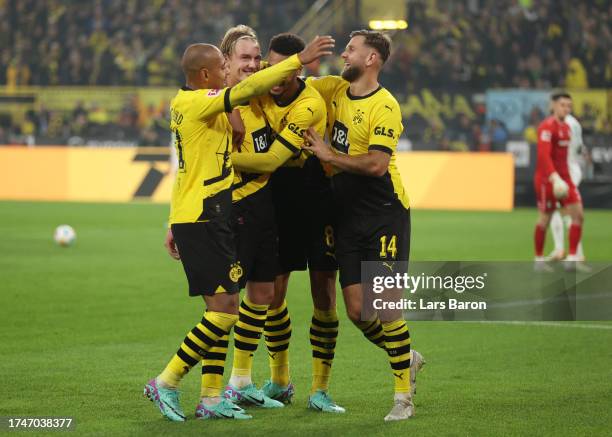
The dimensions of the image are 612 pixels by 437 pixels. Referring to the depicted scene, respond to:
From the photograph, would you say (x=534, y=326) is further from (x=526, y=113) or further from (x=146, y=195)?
(x=526, y=113)

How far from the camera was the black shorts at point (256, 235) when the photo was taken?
625 cm

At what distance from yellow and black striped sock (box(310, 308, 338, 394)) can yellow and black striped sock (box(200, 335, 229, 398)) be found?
2.12 ft

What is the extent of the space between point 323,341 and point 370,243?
741 millimetres

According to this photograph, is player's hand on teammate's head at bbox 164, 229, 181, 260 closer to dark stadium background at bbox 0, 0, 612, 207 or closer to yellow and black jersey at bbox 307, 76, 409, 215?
yellow and black jersey at bbox 307, 76, 409, 215

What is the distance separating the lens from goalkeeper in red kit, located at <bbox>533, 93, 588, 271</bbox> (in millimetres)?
13742

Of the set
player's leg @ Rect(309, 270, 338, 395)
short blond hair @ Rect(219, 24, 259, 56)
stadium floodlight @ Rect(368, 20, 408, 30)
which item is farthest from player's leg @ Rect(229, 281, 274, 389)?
stadium floodlight @ Rect(368, 20, 408, 30)

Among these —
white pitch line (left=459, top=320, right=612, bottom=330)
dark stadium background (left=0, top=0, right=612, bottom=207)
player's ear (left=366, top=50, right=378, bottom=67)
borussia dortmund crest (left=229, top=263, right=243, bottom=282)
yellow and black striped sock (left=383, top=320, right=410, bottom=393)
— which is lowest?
white pitch line (left=459, top=320, right=612, bottom=330)

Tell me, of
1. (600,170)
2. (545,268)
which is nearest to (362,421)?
(545,268)

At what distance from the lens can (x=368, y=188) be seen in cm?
623

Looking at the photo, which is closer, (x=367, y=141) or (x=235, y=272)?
(x=235, y=272)

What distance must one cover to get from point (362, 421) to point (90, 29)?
28.9 meters

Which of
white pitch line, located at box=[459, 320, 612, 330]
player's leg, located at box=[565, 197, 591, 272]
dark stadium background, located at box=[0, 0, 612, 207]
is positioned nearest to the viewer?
white pitch line, located at box=[459, 320, 612, 330]

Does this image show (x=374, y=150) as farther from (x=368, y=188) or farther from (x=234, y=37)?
(x=234, y=37)

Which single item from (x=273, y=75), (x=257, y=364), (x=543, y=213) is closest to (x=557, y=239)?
(x=543, y=213)
